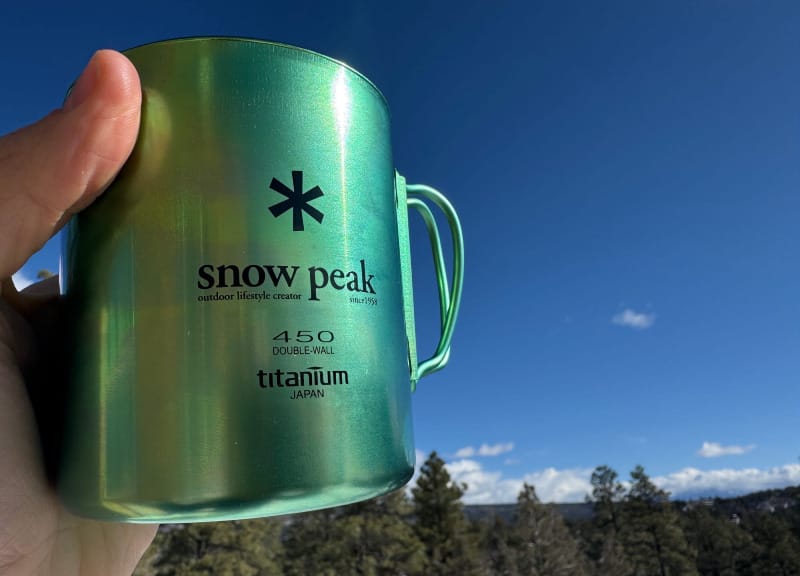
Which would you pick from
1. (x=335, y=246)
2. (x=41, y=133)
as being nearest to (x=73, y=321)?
(x=41, y=133)

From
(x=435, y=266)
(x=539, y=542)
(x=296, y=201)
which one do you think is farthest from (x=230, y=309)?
(x=539, y=542)

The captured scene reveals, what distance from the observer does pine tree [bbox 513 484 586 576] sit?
25.5 m

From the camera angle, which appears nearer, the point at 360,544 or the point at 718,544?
the point at 360,544

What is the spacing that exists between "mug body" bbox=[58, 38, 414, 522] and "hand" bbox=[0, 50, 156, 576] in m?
0.04

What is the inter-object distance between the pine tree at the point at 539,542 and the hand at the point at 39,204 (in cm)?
2686

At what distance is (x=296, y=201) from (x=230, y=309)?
0.68ft

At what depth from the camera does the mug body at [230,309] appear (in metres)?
0.98

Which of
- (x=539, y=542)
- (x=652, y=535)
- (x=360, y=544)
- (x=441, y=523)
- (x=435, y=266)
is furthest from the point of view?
(x=652, y=535)

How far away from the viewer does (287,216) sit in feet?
3.39

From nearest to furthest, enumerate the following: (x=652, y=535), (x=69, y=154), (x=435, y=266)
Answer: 1. (x=69, y=154)
2. (x=435, y=266)
3. (x=652, y=535)

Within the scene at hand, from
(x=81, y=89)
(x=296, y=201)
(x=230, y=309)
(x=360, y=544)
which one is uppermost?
(x=81, y=89)

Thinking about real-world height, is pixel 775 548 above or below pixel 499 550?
below

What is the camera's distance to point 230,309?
39.1 inches

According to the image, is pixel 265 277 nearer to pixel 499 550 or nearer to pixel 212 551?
pixel 212 551
